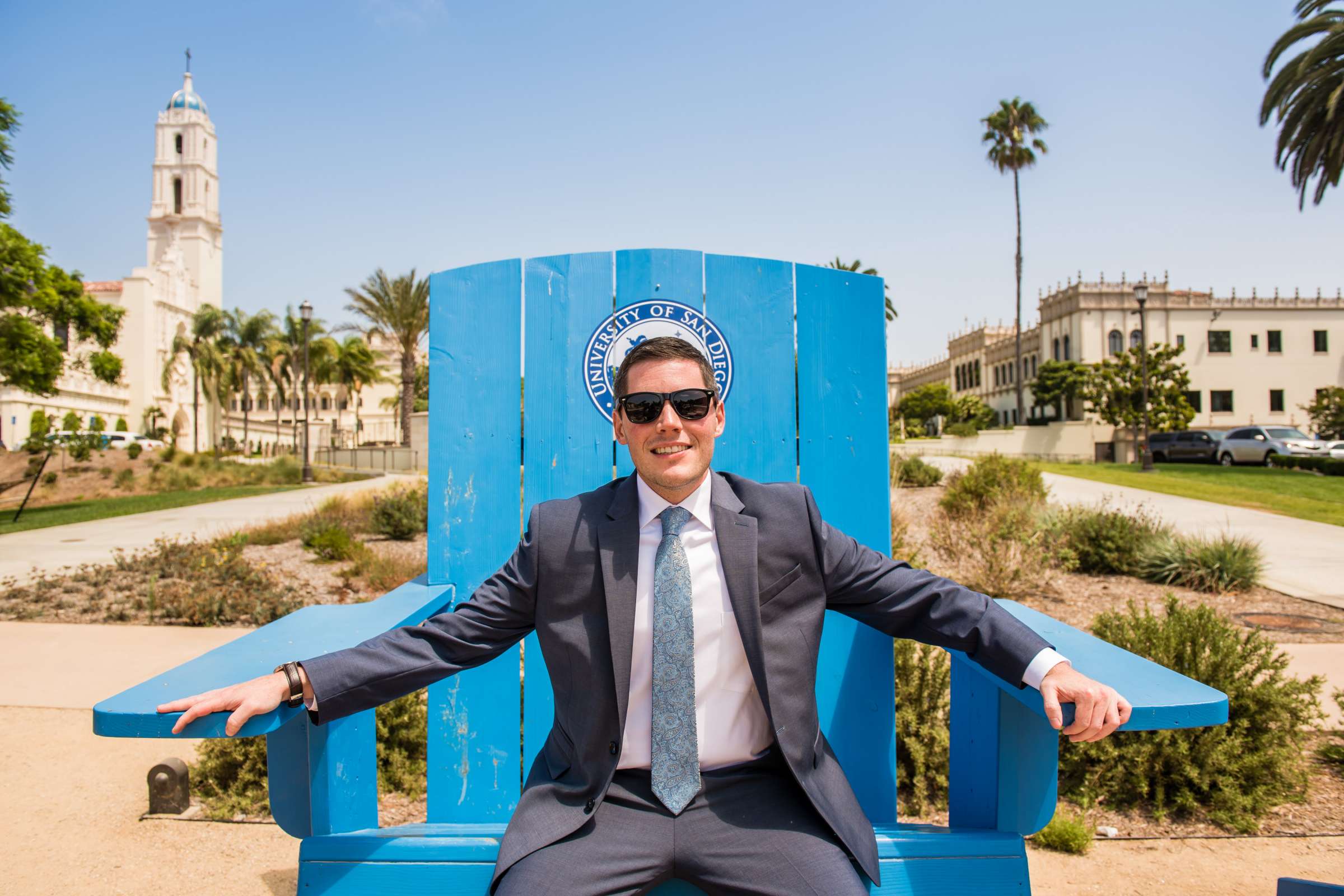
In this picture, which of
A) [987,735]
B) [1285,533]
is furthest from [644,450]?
[1285,533]

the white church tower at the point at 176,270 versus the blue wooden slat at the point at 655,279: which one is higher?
the white church tower at the point at 176,270

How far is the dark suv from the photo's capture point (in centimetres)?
3294

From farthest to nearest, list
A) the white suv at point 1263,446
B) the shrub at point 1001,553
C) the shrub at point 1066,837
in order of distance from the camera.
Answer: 1. the white suv at point 1263,446
2. the shrub at point 1001,553
3. the shrub at point 1066,837

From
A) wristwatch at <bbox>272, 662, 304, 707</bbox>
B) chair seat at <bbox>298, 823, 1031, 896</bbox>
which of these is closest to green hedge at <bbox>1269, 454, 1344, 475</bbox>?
chair seat at <bbox>298, 823, 1031, 896</bbox>

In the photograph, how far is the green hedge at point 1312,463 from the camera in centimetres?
2400

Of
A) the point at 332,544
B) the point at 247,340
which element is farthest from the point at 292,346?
the point at 332,544

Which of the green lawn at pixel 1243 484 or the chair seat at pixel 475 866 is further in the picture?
the green lawn at pixel 1243 484

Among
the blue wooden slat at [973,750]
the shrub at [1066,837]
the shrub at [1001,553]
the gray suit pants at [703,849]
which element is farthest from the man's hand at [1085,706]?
the shrub at [1001,553]

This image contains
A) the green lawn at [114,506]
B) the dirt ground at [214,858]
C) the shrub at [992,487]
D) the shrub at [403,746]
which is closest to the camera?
the dirt ground at [214,858]

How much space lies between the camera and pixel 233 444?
6225cm

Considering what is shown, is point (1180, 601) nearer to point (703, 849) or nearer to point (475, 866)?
point (703, 849)

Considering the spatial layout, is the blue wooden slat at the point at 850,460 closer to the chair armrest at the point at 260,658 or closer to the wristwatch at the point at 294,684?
the chair armrest at the point at 260,658

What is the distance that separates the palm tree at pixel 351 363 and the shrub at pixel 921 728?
194 ft

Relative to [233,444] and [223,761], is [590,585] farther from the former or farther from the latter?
[233,444]
